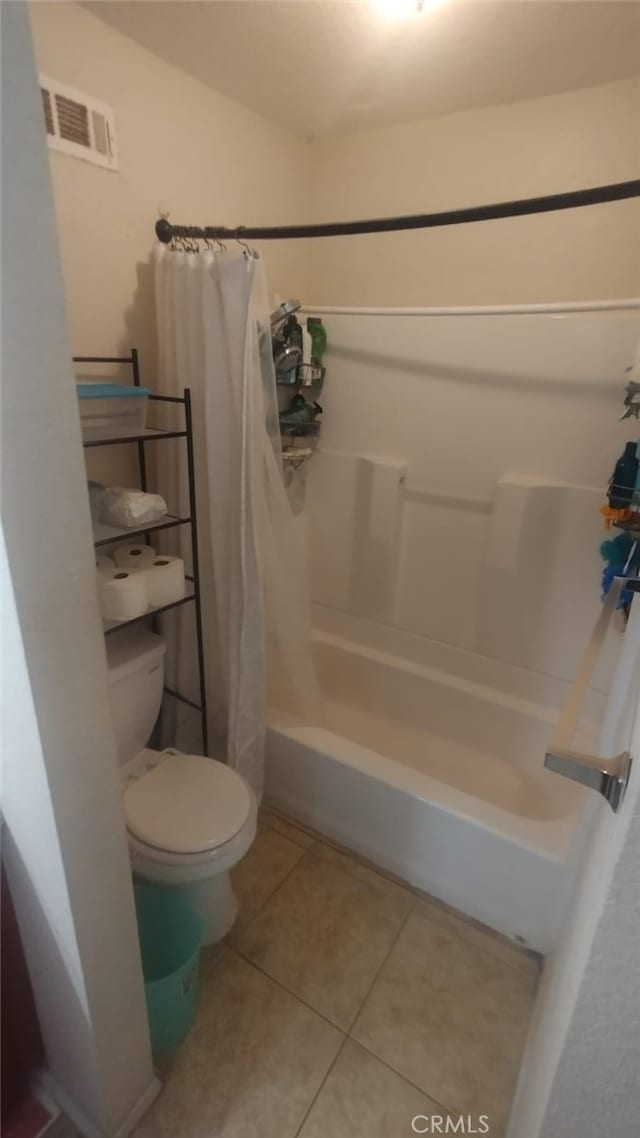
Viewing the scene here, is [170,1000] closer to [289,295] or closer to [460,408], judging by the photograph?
[460,408]

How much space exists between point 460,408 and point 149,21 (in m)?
1.34

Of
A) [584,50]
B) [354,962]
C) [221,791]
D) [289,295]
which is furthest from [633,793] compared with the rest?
[289,295]

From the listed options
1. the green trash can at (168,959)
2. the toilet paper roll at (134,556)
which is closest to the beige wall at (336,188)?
the toilet paper roll at (134,556)

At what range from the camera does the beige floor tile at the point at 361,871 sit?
1497 millimetres

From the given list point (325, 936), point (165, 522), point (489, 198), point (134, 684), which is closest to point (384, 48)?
point (489, 198)

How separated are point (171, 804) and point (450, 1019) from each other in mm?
842

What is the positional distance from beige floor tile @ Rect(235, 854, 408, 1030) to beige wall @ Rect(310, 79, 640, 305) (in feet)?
6.51

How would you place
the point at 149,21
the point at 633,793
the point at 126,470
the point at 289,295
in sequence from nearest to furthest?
the point at 633,793
the point at 149,21
the point at 126,470
the point at 289,295

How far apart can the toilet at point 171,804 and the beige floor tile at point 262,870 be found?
6cm

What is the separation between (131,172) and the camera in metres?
1.40

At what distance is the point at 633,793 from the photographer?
49cm

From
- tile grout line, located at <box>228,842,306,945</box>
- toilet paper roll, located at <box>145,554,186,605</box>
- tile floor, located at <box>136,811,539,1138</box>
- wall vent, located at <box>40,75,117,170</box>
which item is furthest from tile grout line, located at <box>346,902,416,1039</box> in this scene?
wall vent, located at <box>40,75,117,170</box>

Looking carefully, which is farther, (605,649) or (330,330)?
(330,330)

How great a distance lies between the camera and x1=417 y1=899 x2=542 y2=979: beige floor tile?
4.38 ft
